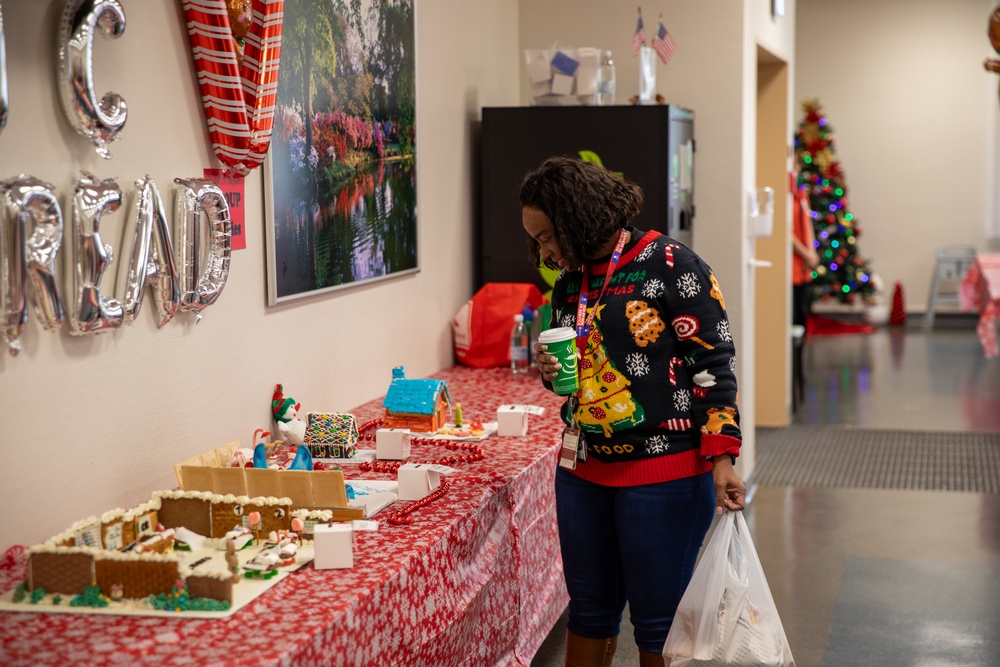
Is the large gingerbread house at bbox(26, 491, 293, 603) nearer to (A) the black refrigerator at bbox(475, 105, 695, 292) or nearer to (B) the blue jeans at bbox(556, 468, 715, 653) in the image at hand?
(B) the blue jeans at bbox(556, 468, 715, 653)

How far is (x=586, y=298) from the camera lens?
2467mm

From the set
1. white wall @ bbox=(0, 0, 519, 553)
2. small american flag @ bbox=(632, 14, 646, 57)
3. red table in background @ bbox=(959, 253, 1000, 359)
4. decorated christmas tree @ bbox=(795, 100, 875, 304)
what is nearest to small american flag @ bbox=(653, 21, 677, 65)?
small american flag @ bbox=(632, 14, 646, 57)

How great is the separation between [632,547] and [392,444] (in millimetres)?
838

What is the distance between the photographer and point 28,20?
2.13 m

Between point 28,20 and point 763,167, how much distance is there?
213 inches

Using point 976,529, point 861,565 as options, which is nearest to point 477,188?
point 861,565

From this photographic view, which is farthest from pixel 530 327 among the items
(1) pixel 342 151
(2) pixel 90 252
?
(2) pixel 90 252

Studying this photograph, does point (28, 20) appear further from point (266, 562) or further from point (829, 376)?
point (829, 376)

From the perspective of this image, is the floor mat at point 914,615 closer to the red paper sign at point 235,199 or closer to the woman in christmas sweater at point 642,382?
the woman in christmas sweater at point 642,382

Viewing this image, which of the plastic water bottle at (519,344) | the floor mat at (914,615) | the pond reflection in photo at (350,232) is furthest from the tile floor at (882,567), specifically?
the pond reflection in photo at (350,232)

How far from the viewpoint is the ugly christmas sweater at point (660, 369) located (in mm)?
2354

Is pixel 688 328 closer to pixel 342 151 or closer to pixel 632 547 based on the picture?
pixel 632 547

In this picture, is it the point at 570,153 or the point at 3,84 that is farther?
the point at 570,153

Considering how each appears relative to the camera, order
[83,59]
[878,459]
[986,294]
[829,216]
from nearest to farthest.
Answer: [83,59] → [878,459] → [986,294] → [829,216]
